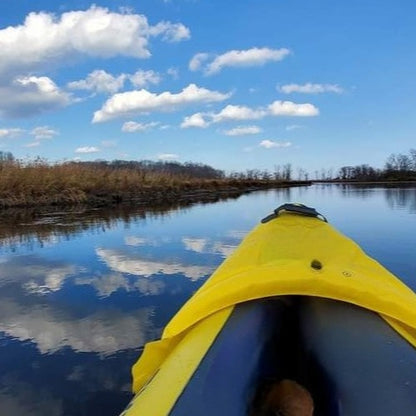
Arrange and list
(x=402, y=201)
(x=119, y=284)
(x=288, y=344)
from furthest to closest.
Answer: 1. (x=402, y=201)
2. (x=119, y=284)
3. (x=288, y=344)

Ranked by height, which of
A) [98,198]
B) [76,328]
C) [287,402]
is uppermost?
[287,402]

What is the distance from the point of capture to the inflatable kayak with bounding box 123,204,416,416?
1393mm

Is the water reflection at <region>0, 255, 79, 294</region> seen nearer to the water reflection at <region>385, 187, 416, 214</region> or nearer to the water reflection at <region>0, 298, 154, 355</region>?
the water reflection at <region>0, 298, 154, 355</region>

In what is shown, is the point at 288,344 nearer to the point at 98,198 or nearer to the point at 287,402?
the point at 287,402

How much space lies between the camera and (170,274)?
20.6 feet

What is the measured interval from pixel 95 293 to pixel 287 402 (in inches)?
172

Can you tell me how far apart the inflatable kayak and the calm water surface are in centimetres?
127

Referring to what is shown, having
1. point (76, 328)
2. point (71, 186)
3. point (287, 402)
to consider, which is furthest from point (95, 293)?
point (71, 186)

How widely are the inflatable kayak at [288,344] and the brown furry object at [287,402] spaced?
4cm

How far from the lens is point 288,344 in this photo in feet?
6.16

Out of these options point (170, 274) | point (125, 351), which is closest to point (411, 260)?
point (170, 274)

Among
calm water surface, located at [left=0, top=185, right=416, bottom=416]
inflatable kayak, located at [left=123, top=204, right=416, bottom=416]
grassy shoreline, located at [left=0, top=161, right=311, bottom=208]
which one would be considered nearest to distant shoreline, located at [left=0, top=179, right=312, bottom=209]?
grassy shoreline, located at [left=0, top=161, right=311, bottom=208]

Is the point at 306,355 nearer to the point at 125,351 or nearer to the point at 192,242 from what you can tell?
the point at 125,351

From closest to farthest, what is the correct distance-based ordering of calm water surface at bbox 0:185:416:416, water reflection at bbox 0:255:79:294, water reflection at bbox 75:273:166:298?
calm water surface at bbox 0:185:416:416, water reflection at bbox 75:273:166:298, water reflection at bbox 0:255:79:294
